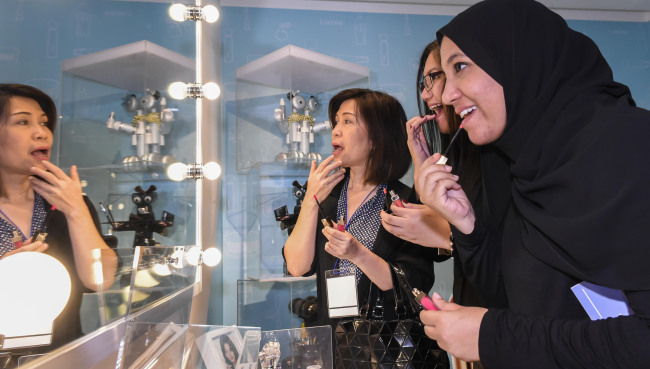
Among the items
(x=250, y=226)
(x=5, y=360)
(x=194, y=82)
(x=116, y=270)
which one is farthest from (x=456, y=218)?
(x=250, y=226)

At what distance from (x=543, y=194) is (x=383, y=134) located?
1.07m

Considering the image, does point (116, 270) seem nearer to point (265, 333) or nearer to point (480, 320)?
point (265, 333)

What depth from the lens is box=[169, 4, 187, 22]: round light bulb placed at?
189 cm

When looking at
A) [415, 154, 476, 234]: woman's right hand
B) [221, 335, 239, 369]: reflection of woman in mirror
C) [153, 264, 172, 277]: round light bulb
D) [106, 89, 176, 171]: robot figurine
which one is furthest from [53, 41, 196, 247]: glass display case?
[415, 154, 476, 234]: woman's right hand

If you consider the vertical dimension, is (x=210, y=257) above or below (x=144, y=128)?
below

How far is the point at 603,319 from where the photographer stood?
82 centimetres

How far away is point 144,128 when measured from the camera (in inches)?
49.4

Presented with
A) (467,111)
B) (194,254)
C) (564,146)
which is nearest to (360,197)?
(194,254)

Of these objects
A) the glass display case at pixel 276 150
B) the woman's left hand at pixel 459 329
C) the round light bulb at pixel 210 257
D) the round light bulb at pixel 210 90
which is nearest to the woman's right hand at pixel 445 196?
the woman's left hand at pixel 459 329

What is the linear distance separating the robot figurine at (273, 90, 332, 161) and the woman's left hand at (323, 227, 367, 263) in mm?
Answer: 1522

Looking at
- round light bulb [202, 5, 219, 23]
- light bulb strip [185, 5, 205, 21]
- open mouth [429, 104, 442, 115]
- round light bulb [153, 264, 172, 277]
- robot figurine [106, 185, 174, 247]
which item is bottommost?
round light bulb [153, 264, 172, 277]

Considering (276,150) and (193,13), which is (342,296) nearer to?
(193,13)

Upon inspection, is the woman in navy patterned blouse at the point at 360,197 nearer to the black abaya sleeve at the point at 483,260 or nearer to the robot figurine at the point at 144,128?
the black abaya sleeve at the point at 483,260

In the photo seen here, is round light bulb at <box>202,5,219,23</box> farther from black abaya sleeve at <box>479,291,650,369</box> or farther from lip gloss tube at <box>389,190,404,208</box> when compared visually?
black abaya sleeve at <box>479,291,650,369</box>
